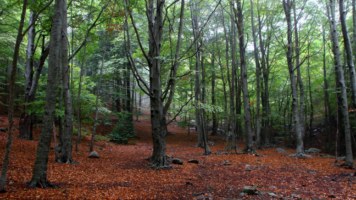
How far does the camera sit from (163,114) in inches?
380

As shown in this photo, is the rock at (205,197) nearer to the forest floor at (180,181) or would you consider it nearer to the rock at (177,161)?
the forest floor at (180,181)

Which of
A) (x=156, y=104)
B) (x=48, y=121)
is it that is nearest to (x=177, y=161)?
(x=156, y=104)

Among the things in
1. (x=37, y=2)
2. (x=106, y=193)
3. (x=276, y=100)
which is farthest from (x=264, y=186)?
(x=276, y=100)

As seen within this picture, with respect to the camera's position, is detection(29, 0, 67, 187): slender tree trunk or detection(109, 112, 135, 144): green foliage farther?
detection(109, 112, 135, 144): green foliage

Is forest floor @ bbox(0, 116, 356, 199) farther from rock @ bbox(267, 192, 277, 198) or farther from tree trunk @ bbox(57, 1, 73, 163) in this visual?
tree trunk @ bbox(57, 1, 73, 163)

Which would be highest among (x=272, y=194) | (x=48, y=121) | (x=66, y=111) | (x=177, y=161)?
(x=66, y=111)

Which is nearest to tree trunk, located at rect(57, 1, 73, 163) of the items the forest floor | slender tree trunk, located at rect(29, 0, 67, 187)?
the forest floor

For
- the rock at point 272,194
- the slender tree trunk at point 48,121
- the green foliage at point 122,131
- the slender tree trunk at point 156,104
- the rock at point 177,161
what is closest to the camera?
the slender tree trunk at point 48,121

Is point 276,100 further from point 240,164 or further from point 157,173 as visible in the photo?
point 157,173

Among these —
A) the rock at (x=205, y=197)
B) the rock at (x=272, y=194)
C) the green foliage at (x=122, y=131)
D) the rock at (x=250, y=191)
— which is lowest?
the rock at (x=272, y=194)

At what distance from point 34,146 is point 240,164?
8667 mm

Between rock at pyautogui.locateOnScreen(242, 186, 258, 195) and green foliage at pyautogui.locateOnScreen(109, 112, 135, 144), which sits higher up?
green foliage at pyautogui.locateOnScreen(109, 112, 135, 144)

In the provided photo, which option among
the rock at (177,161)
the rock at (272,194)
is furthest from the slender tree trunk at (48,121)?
the rock at (177,161)

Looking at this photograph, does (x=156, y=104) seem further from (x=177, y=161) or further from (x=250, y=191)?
(x=250, y=191)
